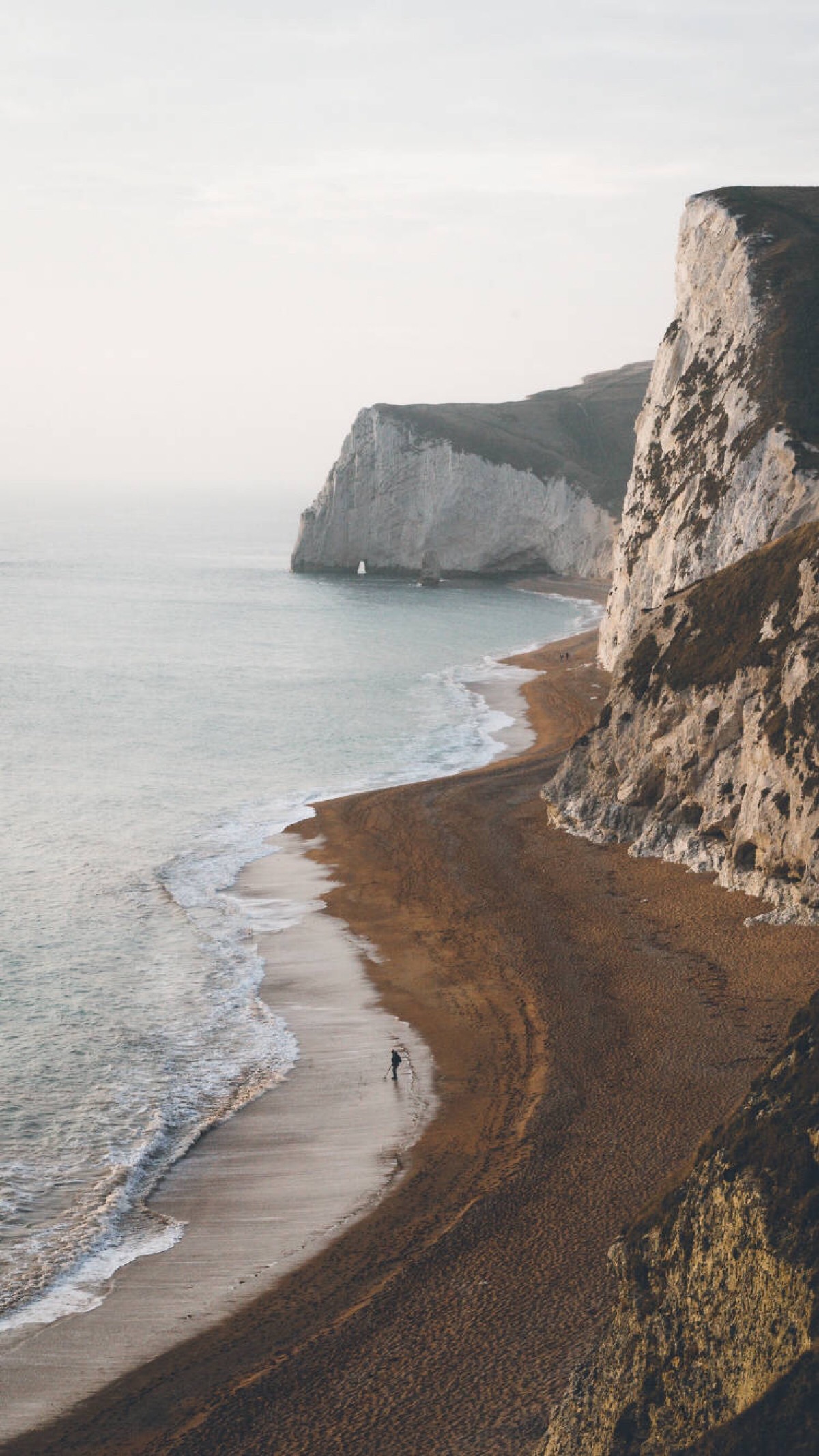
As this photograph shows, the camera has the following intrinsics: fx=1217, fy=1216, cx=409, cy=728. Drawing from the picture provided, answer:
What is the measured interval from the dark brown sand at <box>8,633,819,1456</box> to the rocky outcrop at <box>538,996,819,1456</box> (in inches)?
76.1

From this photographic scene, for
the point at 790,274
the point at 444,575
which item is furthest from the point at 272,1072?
the point at 444,575

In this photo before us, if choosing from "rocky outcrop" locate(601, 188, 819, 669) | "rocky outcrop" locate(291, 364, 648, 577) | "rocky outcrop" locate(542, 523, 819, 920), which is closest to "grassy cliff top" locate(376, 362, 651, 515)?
"rocky outcrop" locate(291, 364, 648, 577)

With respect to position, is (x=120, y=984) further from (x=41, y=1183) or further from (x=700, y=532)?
(x=700, y=532)

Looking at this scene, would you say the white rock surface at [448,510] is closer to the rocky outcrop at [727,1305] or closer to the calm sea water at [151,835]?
the calm sea water at [151,835]

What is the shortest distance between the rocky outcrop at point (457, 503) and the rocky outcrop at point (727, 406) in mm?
65338

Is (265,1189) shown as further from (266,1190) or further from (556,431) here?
(556,431)

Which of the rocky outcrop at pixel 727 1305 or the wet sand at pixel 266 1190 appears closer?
the rocky outcrop at pixel 727 1305

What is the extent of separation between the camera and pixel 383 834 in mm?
42719

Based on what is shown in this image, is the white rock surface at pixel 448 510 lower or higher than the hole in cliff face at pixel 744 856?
higher

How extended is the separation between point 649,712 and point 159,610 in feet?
266

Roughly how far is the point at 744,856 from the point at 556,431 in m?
127

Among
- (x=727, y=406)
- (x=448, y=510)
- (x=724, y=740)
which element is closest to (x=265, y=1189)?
(x=724, y=740)

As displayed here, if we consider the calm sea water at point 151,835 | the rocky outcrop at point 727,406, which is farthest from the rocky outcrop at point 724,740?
the rocky outcrop at point 727,406

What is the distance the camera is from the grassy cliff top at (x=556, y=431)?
464 feet
